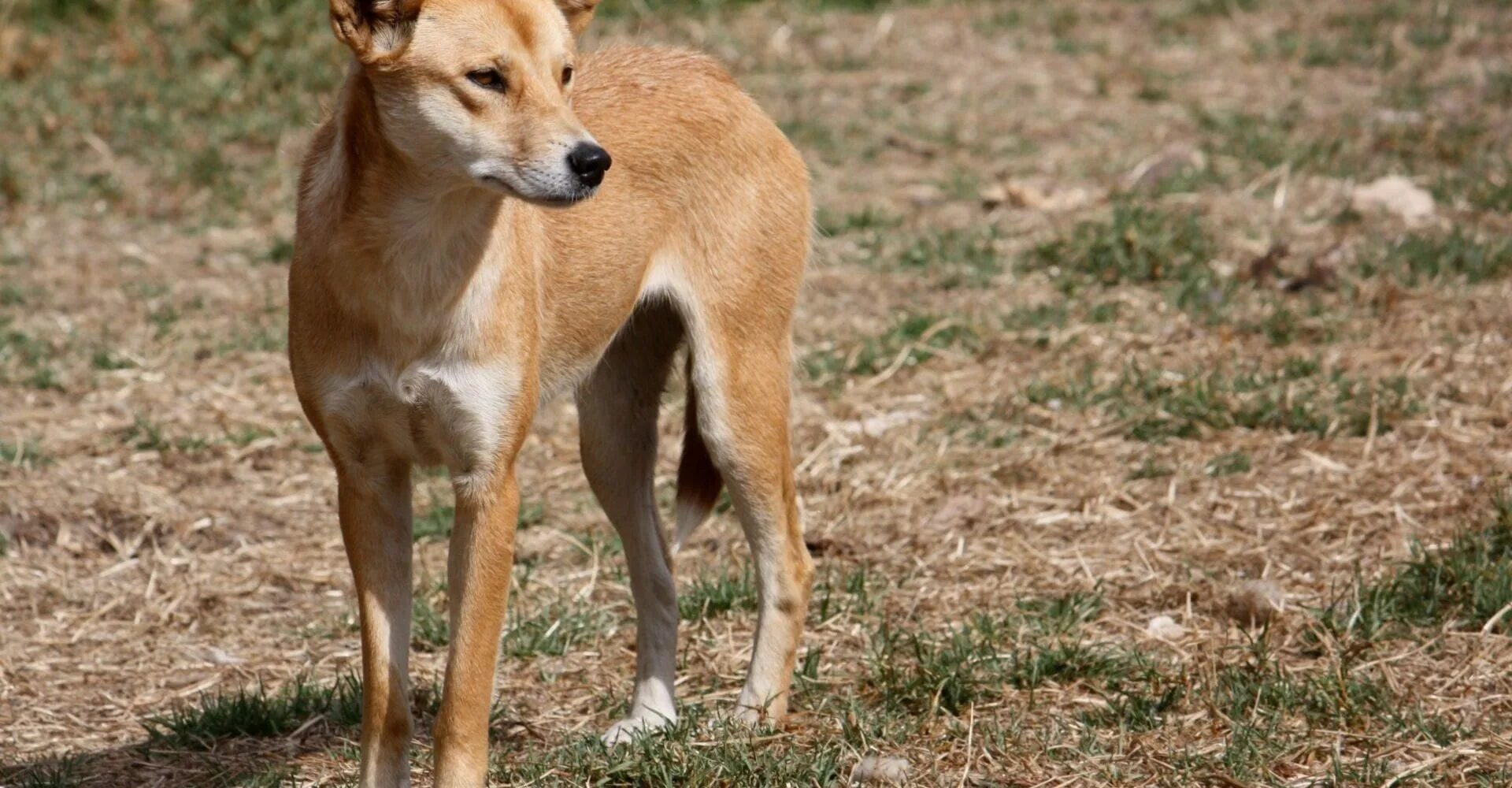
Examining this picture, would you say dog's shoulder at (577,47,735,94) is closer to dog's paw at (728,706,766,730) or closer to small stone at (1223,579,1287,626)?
dog's paw at (728,706,766,730)

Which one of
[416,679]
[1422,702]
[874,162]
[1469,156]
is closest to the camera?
[1422,702]

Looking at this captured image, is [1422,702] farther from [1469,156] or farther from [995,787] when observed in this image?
[1469,156]

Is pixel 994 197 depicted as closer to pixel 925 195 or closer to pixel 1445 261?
pixel 925 195

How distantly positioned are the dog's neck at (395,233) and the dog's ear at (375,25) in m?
0.12

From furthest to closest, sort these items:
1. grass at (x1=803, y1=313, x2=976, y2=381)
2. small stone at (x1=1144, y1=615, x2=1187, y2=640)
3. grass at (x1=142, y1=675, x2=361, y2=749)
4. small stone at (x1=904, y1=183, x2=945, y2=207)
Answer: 1. small stone at (x1=904, y1=183, x2=945, y2=207)
2. grass at (x1=803, y1=313, x2=976, y2=381)
3. small stone at (x1=1144, y1=615, x2=1187, y2=640)
4. grass at (x1=142, y1=675, x2=361, y2=749)

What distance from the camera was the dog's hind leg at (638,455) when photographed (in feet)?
16.0

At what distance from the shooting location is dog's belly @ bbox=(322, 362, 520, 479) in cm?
391

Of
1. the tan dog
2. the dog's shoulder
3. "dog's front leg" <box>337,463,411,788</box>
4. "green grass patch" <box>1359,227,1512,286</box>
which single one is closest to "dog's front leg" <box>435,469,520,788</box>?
the tan dog

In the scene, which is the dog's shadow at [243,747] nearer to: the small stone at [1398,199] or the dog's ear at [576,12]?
the dog's ear at [576,12]

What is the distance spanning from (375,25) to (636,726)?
1.83 meters

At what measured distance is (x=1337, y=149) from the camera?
948cm

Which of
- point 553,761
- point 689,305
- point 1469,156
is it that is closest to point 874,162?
point 1469,156

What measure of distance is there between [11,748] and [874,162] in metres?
6.40

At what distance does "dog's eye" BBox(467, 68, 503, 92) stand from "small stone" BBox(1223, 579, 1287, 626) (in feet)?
8.60
